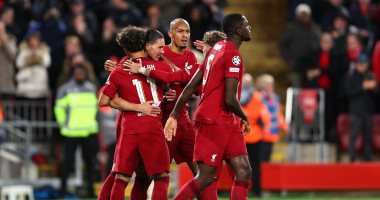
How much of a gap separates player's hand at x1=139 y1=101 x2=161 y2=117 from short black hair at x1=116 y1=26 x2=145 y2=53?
629 mm

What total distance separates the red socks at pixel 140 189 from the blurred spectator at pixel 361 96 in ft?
31.3

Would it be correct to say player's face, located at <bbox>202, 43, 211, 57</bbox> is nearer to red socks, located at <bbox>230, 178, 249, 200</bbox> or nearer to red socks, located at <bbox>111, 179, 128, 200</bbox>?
red socks, located at <bbox>230, 178, 249, 200</bbox>

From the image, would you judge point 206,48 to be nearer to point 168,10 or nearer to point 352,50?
point 352,50

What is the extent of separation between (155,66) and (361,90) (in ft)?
33.0

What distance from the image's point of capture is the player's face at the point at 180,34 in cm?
1363

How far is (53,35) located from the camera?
22625 millimetres

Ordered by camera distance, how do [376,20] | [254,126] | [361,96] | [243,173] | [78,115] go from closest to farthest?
[243,173]
[254,126]
[78,115]
[361,96]
[376,20]

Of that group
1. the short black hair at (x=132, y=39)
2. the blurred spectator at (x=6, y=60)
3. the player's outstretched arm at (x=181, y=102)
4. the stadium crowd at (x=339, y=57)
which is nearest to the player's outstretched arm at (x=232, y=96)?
the player's outstretched arm at (x=181, y=102)

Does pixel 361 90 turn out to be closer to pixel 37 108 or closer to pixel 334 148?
pixel 334 148

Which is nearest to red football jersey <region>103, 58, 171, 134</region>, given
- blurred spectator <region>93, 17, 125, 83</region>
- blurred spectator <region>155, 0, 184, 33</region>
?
blurred spectator <region>93, 17, 125, 83</region>

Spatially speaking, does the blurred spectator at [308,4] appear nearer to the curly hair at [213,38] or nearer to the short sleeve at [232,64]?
the curly hair at [213,38]

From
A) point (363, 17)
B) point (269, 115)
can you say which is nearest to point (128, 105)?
point (269, 115)

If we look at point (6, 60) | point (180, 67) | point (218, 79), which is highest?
point (6, 60)

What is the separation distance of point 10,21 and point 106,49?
1.84 meters
